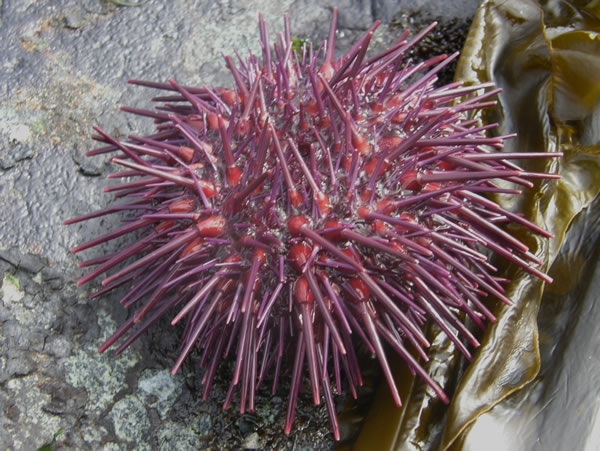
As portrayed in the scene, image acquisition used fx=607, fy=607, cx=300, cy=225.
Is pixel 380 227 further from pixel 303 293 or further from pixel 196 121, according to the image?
pixel 196 121

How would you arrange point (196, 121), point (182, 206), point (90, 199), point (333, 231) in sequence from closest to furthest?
point (333, 231), point (182, 206), point (196, 121), point (90, 199)

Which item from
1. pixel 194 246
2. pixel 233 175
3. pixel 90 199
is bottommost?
pixel 90 199

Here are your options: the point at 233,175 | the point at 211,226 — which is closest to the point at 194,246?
the point at 211,226

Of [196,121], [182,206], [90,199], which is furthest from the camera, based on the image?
[90,199]

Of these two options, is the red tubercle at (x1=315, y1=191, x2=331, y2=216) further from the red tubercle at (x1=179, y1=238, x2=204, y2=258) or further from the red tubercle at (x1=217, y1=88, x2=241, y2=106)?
the red tubercle at (x1=217, y1=88, x2=241, y2=106)

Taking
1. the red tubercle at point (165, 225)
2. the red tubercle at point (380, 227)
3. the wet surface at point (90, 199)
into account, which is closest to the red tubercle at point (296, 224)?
the red tubercle at point (380, 227)

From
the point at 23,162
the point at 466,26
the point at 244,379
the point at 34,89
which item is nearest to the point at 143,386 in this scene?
the point at 244,379
